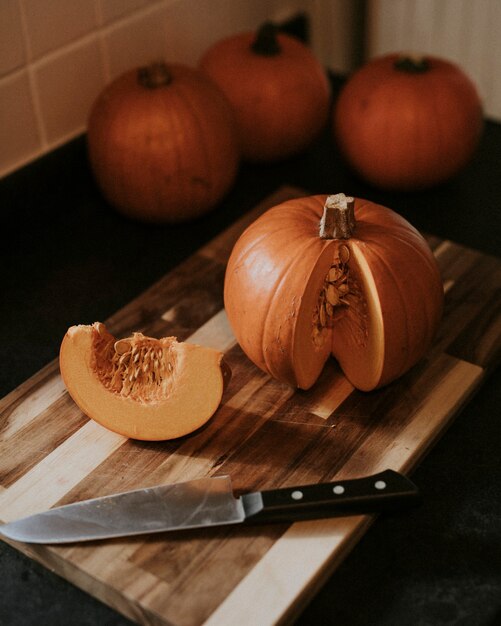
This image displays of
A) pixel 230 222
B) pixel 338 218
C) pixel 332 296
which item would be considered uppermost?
pixel 338 218

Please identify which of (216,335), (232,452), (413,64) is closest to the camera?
(232,452)

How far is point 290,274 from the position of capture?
103 cm

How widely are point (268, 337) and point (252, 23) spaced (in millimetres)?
1028

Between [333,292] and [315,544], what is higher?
[333,292]

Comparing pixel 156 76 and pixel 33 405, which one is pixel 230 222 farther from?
pixel 33 405

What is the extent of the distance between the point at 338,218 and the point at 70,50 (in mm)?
705

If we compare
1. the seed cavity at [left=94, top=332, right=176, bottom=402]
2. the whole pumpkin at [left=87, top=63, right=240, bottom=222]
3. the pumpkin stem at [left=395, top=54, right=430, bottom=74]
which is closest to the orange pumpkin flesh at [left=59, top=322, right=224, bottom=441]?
the seed cavity at [left=94, top=332, right=176, bottom=402]

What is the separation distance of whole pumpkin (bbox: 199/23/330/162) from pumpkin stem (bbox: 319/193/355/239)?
1.97 feet

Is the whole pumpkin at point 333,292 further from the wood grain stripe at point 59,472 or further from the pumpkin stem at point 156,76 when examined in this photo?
the pumpkin stem at point 156,76

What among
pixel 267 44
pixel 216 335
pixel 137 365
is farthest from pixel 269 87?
pixel 137 365

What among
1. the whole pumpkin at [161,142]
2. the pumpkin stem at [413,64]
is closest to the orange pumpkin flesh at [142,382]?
the whole pumpkin at [161,142]

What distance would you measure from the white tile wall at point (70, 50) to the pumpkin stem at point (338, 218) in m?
0.66

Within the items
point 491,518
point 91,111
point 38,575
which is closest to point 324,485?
point 491,518

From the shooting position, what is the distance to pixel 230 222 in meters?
1.53
